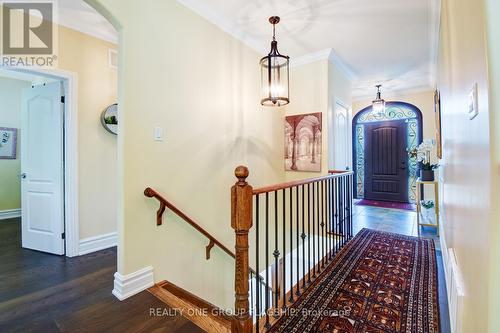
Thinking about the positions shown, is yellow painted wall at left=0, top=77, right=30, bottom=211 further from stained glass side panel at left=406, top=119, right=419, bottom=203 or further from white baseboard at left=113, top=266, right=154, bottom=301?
stained glass side panel at left=406, top=119, right=419, bottom=203

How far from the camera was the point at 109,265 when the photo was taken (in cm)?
248

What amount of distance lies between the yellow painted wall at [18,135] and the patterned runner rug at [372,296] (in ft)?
18.3

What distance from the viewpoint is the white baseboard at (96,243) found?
109 inches

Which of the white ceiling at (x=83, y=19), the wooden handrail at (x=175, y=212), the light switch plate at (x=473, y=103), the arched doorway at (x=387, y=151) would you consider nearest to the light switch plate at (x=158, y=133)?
the wooden handrail at (x=175, y=212)

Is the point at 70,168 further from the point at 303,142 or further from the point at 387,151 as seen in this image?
the point at 387,151

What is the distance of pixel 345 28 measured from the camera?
296cm

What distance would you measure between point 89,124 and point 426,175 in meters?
5.08

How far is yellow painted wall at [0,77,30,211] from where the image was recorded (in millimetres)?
4398

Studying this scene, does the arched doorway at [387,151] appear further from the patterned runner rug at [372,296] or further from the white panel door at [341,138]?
the patterned runner rug at [372,296]

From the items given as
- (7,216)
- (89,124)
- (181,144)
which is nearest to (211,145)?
(181,144)

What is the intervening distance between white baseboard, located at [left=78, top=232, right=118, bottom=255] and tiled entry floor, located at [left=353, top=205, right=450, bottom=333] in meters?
3.56

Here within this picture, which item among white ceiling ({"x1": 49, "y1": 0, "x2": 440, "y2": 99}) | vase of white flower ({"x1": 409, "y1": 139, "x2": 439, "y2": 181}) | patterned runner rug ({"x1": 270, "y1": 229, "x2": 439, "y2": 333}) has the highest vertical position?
white ceiling ({"x1": 49, "y1": 0, "x2": 440, "y2": 99})

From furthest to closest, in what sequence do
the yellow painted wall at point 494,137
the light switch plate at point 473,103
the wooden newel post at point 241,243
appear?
the wooden newel post at point 241,243, the light switch plate at point 473,103, the yellow painted wall at point 494,137

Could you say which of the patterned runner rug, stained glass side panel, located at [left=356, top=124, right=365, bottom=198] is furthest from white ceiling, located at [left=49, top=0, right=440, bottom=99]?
the patterned runner rug
